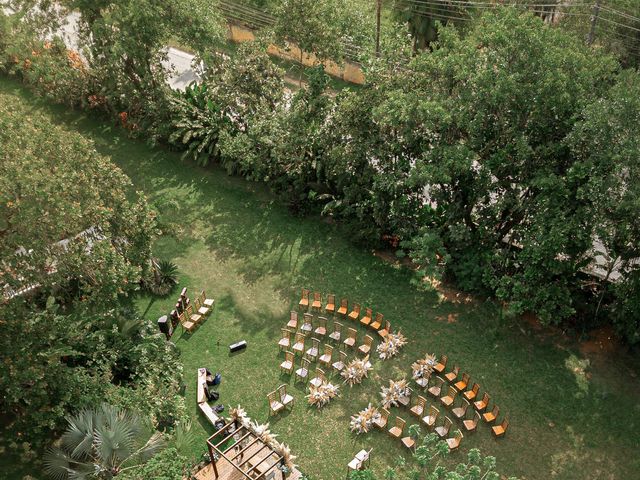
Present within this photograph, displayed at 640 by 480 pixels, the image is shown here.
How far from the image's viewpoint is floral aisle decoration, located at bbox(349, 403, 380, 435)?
18609mm

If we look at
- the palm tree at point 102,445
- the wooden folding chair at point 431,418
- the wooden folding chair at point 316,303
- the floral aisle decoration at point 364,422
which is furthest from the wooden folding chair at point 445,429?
the palm tree at point 102,445

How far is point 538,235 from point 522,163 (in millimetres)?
2314

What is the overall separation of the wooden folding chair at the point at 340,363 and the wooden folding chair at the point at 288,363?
132cm

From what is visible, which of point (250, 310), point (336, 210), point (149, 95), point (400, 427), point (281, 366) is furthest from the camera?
point (149, 95)

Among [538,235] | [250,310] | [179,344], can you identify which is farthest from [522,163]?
[179,344]

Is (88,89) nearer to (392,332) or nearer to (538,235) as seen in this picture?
(392,332)

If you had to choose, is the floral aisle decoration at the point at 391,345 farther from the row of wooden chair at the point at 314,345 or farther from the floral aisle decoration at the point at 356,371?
the floral aisle decoration at the point at 356,371

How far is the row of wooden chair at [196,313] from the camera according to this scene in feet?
71.4

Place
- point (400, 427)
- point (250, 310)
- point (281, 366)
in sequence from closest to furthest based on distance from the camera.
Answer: point (400, 427) < point (281, 366) < point (250, 310)

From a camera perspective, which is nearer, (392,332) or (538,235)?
(538,235)

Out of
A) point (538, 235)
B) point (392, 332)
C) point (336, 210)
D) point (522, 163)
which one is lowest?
point (392, 332)

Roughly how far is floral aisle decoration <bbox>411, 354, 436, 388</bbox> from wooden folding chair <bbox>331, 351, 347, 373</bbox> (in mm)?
2176

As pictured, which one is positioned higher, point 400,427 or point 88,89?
point 88,89

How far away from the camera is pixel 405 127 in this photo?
2075 centimetres
